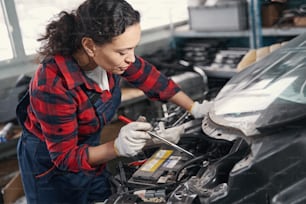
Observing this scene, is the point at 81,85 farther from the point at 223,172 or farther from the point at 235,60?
the point at 235,60

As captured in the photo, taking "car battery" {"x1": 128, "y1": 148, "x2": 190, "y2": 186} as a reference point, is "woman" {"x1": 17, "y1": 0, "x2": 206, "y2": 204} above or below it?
above

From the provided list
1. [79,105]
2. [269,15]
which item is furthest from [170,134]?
[269,15]

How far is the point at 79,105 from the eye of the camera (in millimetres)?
911

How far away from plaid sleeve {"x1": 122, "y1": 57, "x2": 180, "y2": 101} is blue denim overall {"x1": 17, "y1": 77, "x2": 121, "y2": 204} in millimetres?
90

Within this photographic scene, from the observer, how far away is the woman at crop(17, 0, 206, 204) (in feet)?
2.62

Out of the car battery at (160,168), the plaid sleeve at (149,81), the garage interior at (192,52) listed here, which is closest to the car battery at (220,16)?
the garage interior at (192,52)

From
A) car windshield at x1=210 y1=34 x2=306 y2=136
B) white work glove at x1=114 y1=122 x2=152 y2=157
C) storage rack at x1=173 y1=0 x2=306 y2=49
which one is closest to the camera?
car windshield at x1=210 y1=34 x2=306 y2=136

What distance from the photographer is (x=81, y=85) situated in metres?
0.90

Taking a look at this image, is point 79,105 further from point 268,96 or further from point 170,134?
point 268,96

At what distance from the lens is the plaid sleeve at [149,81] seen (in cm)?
111

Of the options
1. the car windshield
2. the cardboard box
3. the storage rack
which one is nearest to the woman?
the car windshield

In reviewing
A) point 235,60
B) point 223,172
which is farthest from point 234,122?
point 235,60

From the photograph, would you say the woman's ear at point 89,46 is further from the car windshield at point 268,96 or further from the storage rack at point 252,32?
the storage rack at point 252,32

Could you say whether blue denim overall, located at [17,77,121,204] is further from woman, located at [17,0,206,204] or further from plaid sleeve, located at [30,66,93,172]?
plaid sleeve, located at [30,66,93,172]
